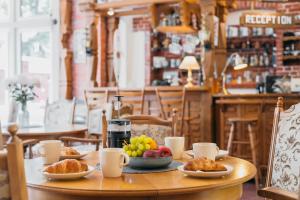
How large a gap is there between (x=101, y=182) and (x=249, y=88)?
25.2ft

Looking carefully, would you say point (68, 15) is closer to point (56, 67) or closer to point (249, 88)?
point (56, 67)

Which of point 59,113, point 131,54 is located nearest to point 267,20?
point 59,113

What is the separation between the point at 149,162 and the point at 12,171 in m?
0.80

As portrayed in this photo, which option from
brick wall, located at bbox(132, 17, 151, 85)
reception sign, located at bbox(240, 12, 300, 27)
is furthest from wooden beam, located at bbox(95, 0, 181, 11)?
brick wall, located at bbox(132, 17, 151, 85)

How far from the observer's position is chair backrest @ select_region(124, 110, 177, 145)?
2908 mm

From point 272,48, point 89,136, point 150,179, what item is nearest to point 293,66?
point 272,48

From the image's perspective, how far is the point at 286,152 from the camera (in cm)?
219

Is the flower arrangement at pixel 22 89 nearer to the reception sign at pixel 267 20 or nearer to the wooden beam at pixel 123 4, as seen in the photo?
the wooden beam at pixel 123 4

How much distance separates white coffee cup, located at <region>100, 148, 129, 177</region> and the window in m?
6.33

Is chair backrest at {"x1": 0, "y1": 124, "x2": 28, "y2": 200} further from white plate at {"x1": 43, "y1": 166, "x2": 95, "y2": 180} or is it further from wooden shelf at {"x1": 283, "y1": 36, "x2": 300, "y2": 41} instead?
wooden shelf at {"x1": 283, "y1": 36, "x2": 300, "y2": 41}

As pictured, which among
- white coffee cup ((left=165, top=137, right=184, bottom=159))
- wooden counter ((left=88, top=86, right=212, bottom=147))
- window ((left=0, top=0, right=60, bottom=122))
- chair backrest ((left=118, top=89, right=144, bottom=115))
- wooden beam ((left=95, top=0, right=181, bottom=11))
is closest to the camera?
white coffee cup ((left=165, top=137, right=184, bottom=159))

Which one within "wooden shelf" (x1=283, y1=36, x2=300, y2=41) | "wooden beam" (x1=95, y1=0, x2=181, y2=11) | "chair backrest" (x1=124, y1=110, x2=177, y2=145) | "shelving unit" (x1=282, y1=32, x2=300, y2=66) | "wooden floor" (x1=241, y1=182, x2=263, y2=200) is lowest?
"wooden floor" (x1=241, y1=182, x2=263, y2=200)

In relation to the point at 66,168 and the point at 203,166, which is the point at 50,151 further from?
the point at 203,166

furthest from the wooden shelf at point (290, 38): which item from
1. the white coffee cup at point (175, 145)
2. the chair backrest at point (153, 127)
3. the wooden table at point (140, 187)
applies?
the wooden table at point (140, 187)
